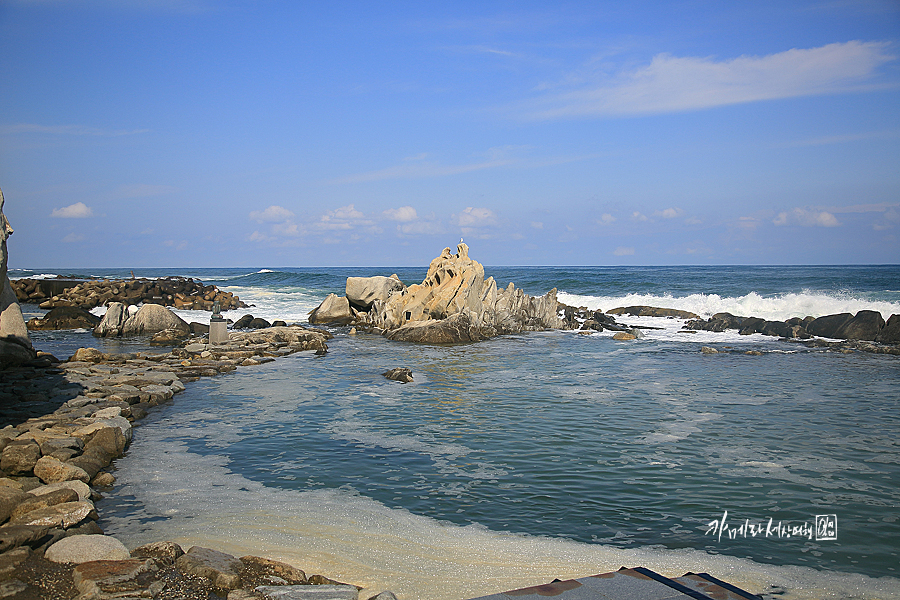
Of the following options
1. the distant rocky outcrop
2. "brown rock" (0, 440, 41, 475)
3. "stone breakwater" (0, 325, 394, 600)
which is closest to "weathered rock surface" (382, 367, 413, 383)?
"stone breakwater" (0, 325, 394, 600)

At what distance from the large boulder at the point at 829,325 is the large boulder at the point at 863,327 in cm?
18

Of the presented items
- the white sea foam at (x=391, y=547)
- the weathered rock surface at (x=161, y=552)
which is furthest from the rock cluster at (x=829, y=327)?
the weathered rock surface at (x=161, y=552)

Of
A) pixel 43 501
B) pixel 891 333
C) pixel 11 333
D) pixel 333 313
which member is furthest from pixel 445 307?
pixel 43 501

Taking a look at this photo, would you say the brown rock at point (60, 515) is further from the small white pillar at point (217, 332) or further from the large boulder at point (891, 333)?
the large boulder at point (891, 333)

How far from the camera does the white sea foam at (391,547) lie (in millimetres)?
5676

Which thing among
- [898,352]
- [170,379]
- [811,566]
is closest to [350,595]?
[811,566]

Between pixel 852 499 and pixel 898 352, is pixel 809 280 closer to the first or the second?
pixel 898 352

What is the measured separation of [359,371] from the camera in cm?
1830

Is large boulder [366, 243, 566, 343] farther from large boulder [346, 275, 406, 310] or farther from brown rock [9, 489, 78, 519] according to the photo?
brown rock [9, 489, 78, 519]

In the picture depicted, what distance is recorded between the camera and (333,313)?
33938mm

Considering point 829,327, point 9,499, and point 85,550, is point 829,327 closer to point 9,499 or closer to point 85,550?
point 85,550

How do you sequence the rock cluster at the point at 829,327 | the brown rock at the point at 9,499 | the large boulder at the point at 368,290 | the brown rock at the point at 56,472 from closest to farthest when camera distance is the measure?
the brown rock at the point at 9,499, the brown rock at the point at 56,472, the rock cluster at the point at 829,327, the large boulder at the point at 368,290

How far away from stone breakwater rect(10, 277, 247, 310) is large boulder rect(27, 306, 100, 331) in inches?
343

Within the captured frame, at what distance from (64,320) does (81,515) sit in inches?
1079
